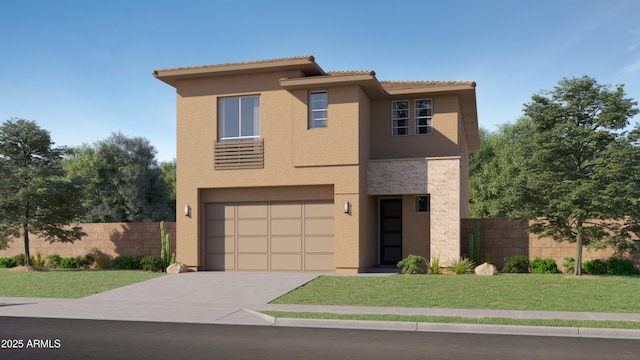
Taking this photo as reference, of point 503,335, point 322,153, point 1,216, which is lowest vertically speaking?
point 503,335

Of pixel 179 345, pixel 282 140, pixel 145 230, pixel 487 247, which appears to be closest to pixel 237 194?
pixel 282 140

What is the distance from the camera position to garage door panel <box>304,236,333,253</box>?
24.0 meters

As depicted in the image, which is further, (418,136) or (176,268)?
(418,136)

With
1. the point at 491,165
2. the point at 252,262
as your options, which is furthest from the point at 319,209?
the point at 491,165

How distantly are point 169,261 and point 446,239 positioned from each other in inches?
422

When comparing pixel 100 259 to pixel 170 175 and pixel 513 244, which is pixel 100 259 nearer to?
pixel 513 244

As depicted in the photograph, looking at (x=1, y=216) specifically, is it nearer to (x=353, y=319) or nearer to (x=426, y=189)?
(x=426, y=189)

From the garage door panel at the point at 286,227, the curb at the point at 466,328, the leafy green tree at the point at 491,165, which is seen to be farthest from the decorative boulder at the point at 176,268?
the leafy green tree at the point at 491,165

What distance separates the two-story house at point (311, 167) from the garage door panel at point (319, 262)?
6cm

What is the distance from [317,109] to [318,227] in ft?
14.3

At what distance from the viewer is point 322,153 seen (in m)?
23.5

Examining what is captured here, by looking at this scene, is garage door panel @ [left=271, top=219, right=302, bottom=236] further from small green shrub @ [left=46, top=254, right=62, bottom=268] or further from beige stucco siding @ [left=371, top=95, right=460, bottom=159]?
small green shrub @ [left=46, top=254, right=62, bottom=268]

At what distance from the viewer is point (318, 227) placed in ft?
79.3

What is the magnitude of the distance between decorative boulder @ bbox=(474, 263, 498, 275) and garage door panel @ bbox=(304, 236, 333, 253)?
17.3ft
